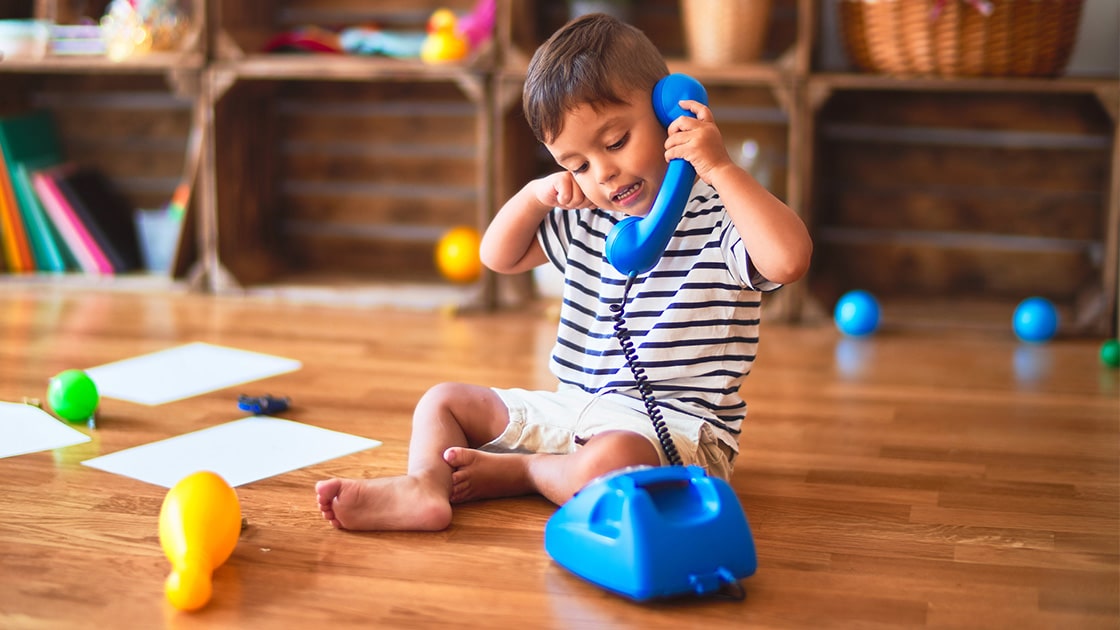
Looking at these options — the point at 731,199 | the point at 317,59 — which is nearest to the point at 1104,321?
the point at 731,199

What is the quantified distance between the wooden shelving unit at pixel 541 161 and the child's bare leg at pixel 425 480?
4.05ft

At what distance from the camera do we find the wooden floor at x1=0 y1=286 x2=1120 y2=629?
1.16 m

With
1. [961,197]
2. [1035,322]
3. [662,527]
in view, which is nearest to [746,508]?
[662,527]

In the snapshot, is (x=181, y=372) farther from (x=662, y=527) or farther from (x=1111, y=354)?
(x=1111, y=354)

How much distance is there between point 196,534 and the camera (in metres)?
1.18

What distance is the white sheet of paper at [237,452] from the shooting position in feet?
5.07

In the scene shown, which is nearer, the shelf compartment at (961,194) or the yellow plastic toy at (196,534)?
the yellow plastic toy at (196,534)

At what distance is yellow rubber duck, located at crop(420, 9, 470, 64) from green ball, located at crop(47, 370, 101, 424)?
3.94 feet

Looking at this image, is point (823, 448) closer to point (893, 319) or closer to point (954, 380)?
point (954, 380)

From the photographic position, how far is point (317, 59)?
8.96 ft

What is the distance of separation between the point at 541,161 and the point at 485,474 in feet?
5.47

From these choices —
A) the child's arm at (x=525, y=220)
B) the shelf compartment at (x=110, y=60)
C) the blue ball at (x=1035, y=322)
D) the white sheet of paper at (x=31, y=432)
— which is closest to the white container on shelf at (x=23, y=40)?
the shelf compartment at (x=110, y=60)

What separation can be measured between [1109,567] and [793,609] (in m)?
0.38

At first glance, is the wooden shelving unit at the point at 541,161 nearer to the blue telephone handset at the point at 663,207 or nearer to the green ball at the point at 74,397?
the green ball at the point at 74,397
